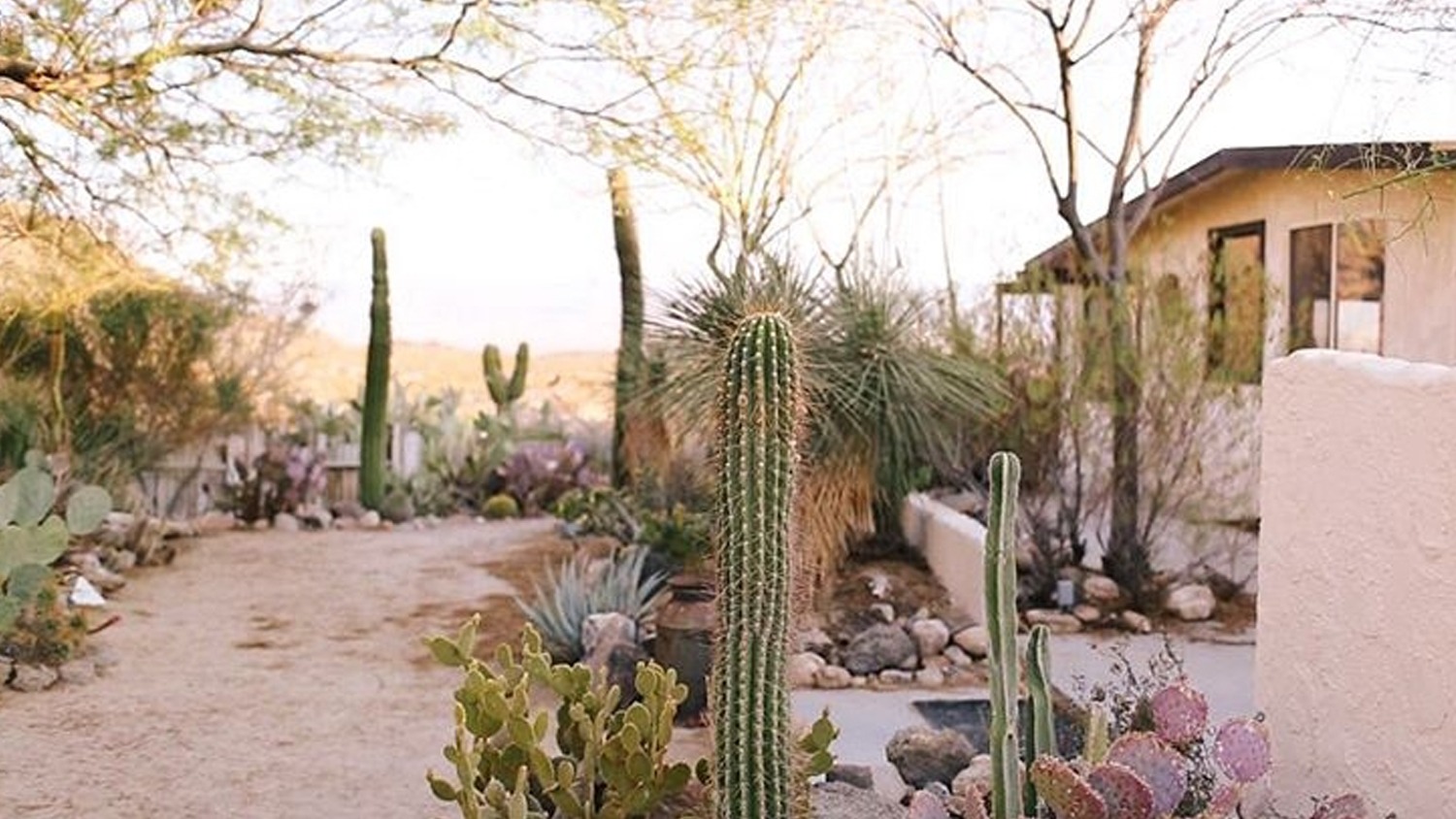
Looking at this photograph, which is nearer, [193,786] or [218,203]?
[193,786]

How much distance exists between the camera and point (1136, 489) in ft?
30.5

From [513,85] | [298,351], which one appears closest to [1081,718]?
[513,85]

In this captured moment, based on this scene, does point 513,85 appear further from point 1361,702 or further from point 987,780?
point 1361,702

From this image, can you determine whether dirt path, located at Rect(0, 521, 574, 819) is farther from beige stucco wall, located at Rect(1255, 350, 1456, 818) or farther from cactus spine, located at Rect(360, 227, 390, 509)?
beige stucco wall, located at Rect(1255, 350, 1456, 818)

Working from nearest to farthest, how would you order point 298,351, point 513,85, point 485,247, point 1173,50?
point 513,85 < point 1173,50 < point 298,351 < point 485,247

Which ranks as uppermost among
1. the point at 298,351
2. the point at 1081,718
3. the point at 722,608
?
the point at 298,351

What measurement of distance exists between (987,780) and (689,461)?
5.49 meters

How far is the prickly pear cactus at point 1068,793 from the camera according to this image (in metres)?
3.44

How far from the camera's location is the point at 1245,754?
149 inches

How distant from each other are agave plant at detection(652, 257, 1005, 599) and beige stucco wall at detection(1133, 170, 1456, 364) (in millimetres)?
1546

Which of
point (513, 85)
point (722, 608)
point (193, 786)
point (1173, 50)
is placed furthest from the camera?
point (1173, 50)

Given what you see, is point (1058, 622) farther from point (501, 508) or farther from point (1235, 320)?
point (501, 508)

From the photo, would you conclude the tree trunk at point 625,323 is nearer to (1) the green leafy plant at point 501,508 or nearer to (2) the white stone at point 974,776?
(1) the green leafy plant at point 501,508

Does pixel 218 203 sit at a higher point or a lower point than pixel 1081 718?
higher
